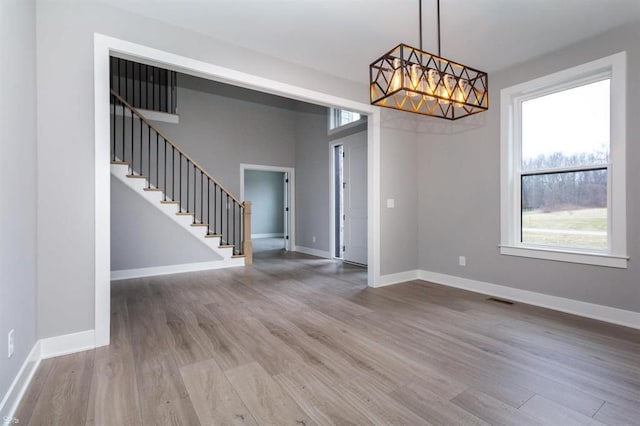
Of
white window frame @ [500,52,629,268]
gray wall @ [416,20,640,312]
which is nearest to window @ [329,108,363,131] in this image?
gray wall @ [416,20,640,312]

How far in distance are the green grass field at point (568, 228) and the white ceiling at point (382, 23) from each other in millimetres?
1718

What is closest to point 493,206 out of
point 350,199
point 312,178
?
point 350,199

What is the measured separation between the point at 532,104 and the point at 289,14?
2879mm

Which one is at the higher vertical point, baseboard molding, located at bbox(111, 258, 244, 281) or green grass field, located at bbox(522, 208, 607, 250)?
green grass field, located at bbox(522, 208, 607, 250)

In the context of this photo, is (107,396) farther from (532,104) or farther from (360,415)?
(532,104)

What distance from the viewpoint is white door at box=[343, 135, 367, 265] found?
5.56 metres

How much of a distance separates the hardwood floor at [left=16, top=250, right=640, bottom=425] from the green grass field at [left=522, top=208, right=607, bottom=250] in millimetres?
754

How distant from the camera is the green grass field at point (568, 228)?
295 centimetres

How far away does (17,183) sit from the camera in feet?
5.78

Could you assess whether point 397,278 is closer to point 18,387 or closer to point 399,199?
point 399,199

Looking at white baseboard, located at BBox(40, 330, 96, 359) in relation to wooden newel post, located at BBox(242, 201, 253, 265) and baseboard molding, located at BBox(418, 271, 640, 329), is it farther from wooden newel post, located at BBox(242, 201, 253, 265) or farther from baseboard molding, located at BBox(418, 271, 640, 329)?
baseboard molding, located at BBox(418, 271, 640, 329)

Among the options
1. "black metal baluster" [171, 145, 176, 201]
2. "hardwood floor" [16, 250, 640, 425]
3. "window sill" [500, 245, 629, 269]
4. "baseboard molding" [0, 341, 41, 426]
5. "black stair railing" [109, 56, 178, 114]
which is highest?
"black stair railing" [109, 56, 178, 114]

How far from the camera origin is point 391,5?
2.43 meters

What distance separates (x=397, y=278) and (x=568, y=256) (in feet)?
6.34
